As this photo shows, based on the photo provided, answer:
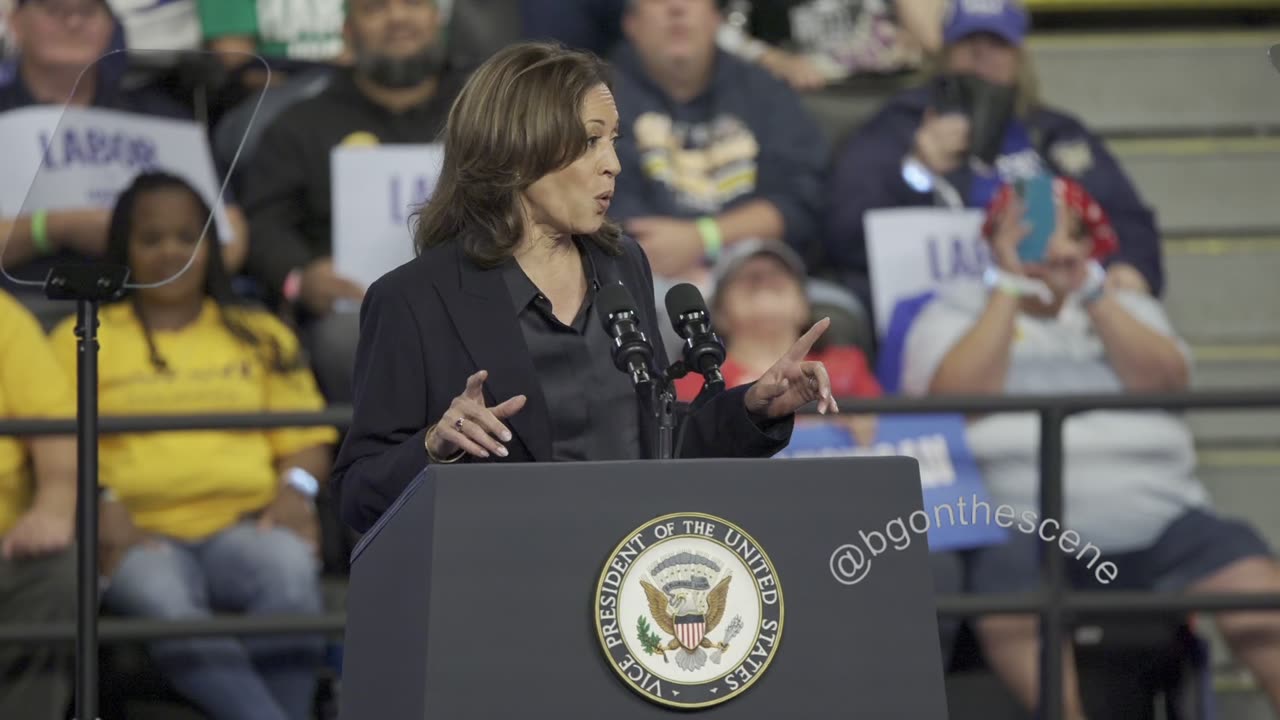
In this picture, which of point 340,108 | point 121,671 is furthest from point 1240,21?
point 121,671

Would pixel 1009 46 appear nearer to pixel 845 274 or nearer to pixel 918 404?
pixel 845 274

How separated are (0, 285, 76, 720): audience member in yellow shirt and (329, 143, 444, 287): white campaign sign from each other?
2.57 ft

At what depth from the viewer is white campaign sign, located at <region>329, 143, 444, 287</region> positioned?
4285 mm

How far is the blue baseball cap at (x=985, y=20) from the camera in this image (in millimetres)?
4863

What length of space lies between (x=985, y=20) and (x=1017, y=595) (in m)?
1.80

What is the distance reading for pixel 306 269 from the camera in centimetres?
430

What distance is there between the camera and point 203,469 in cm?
388

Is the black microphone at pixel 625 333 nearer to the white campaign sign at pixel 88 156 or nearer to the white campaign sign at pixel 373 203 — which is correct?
the white campaign sign at pixel 88 156

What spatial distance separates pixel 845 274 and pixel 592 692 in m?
3.06

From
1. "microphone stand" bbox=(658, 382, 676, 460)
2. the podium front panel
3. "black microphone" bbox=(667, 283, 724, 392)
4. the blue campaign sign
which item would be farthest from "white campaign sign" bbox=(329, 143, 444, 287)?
the podium front panel

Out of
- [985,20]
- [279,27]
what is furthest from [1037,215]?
[279,27]

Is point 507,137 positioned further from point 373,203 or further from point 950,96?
point 950,96

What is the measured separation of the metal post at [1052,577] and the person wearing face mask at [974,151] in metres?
0.91

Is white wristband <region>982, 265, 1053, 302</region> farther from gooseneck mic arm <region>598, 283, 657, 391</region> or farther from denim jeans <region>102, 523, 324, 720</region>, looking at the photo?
gooseneck mic arm <region>598, 283, 657, 391</region>
